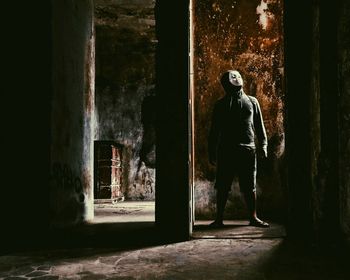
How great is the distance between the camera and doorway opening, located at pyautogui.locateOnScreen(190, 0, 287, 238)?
6.54 meters

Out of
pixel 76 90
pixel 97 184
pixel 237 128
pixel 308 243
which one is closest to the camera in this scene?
pixel 308 243

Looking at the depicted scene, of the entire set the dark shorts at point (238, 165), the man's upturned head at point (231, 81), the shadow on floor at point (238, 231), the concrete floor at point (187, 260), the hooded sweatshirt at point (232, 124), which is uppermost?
the man's upturned head at point (231, 81)

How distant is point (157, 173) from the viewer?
442 cm

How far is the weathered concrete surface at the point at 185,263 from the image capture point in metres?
3.02

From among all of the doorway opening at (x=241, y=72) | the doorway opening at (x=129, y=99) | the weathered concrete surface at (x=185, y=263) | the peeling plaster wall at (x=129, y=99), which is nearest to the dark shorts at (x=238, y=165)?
the doorway opening at (x=241, y=72)

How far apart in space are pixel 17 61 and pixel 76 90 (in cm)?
122

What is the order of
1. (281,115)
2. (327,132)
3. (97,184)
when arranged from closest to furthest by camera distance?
(327,132), (281,115), (97,184)

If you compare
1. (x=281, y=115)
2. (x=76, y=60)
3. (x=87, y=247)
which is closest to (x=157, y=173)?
(x=87, y=247)

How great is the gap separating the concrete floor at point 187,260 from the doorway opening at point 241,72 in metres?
1.77

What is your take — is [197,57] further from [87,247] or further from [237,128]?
[87,247]

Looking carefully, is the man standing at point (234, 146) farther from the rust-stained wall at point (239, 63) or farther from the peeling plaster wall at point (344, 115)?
the peeling plaster wall at point (344, 115)

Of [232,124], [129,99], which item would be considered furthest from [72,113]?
[129,99]

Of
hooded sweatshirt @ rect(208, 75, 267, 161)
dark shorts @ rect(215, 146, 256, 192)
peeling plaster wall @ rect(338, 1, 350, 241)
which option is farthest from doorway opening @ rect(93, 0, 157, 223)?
peeling plaster wall @ rect(338, 1, 350, 241)

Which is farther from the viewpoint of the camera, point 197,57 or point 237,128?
point 197,57
